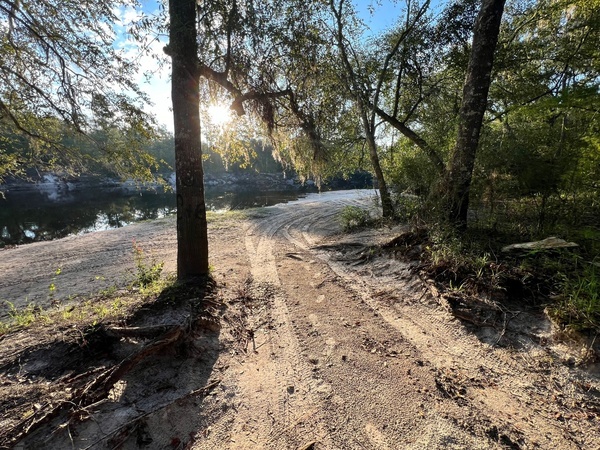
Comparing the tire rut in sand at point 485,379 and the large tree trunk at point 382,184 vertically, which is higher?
the large tree trunk at point 382,184

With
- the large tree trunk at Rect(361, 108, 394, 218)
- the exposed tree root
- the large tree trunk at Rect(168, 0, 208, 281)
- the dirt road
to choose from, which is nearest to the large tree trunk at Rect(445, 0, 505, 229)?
the dirt road

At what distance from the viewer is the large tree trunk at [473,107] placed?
484cm

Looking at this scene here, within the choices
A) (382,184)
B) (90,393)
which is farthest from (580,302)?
(382,184)

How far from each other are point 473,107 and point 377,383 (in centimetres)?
505

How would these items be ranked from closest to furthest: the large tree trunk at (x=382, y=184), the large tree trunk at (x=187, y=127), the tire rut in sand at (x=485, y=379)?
the tire rut in sand at (x=485, y=379) < the large tree trunk at (x=187, y=127) < the large tree trunk at (x=382, y=184)

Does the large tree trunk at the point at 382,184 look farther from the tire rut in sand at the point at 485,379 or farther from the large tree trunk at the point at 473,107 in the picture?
the tire rut in sand at the point at 485,379

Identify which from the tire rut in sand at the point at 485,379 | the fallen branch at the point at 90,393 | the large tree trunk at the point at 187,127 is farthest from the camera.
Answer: the large tree trunk at the point at 187,127

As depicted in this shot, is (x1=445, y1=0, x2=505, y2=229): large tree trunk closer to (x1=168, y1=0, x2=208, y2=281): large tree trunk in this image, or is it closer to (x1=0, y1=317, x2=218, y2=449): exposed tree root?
(x1=168, y1=0, x2=208, y2=281): large tree trunk

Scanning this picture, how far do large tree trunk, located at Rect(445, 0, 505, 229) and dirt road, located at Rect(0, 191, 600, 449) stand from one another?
195cm

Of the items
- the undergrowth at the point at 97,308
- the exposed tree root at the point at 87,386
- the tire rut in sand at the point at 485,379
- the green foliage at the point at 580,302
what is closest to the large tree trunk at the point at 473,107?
the green foliage at the point at 580,302

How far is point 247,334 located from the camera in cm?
352

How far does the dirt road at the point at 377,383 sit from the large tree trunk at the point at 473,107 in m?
1.95

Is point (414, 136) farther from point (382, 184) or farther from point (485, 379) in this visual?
point (485, 379)

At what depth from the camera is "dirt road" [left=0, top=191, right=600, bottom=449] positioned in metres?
2.05
